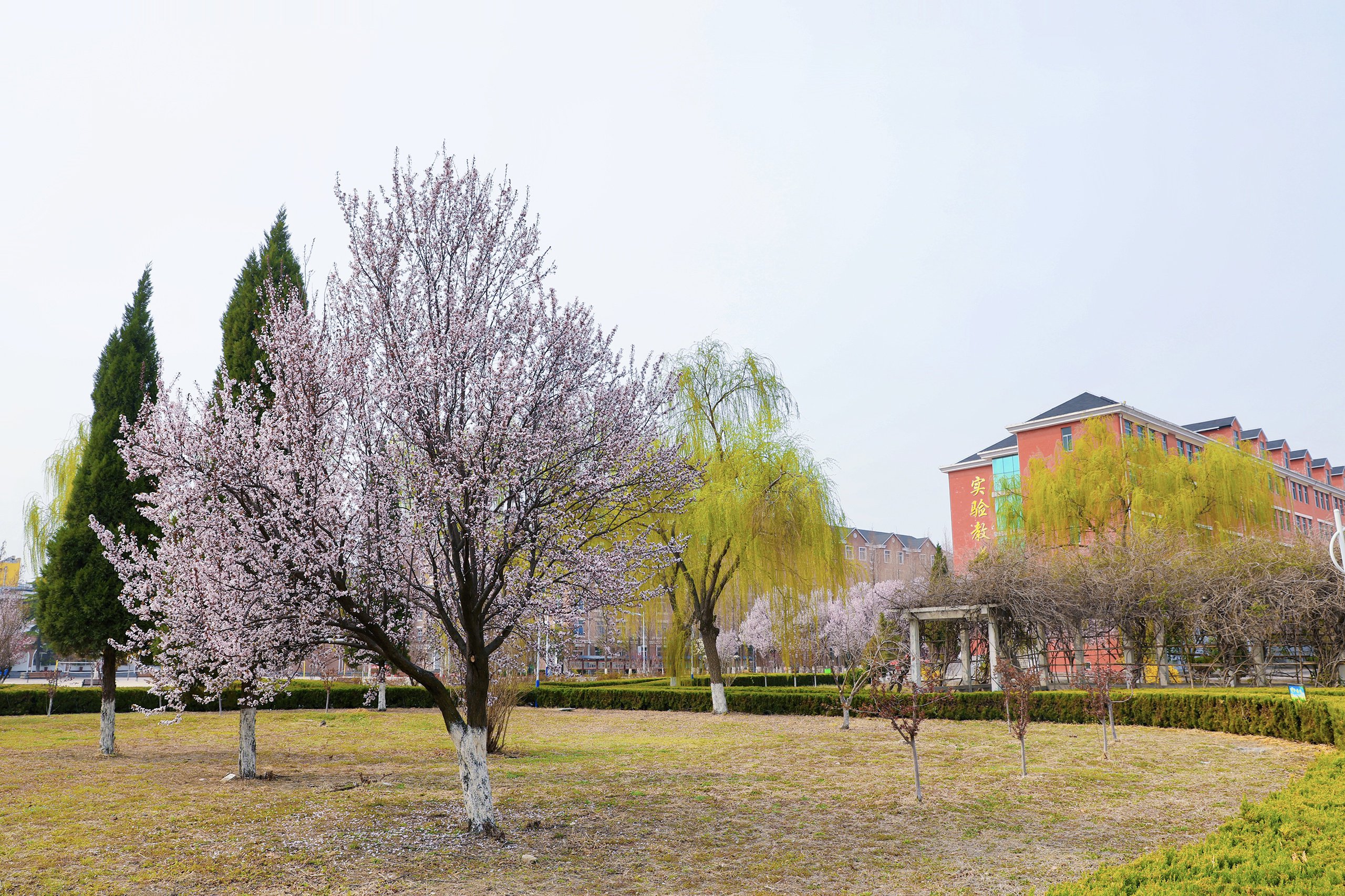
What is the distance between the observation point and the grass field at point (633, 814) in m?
6.41

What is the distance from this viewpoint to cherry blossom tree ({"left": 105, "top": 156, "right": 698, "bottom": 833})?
7.11m

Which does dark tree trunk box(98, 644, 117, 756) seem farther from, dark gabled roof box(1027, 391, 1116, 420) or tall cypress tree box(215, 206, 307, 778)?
dark gabled roof box(1027, 391, 1116, 420)

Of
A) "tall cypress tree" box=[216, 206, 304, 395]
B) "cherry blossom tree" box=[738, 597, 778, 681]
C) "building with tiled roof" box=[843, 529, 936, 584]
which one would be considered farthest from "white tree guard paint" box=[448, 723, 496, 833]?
"building with tiled roof" box=[843, 529, 936, 584]

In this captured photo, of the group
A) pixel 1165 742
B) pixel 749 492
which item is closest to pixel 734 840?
pixel 1165 742

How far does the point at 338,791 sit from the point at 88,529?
25.8ft

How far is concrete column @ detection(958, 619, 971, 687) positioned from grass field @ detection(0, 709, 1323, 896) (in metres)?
7.49

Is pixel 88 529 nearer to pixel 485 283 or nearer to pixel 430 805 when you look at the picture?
pixel 430 805

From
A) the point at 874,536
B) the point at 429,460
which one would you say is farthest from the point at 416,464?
the point at 874,536

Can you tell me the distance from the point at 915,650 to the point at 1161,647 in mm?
5975

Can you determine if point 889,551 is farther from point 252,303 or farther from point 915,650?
point 252,303

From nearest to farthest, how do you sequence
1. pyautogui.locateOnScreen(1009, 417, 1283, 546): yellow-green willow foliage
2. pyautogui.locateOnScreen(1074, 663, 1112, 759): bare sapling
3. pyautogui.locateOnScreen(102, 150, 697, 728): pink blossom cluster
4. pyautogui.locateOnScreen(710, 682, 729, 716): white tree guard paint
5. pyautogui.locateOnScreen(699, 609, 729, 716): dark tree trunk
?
pyautogui.locateOnScreen(102, 150, 697, 728): pink blossom cluster
pyautogui.locateOnScreen(1074, 663, 1112, 759): bare sapling
pyautogui.locateOnScreen(699, 609, 729, 716): dark tree trunk
pyautogui.locateOnScreen(710, 682, 729, 716): white tree guard paint
pyautogui.locateOnScreen(1009, 417, 1283, 546): yellow-green willow foliage

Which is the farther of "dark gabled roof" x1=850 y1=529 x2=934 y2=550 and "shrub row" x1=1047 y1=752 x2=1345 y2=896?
"dark gabled roof" x1=850 y1=529 x2=934 y2=550

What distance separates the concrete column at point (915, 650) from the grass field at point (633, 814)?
24.2ft

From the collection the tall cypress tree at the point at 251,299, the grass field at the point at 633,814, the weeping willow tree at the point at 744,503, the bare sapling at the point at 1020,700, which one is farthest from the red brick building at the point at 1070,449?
the tall cypress tree at the point at 251,299
